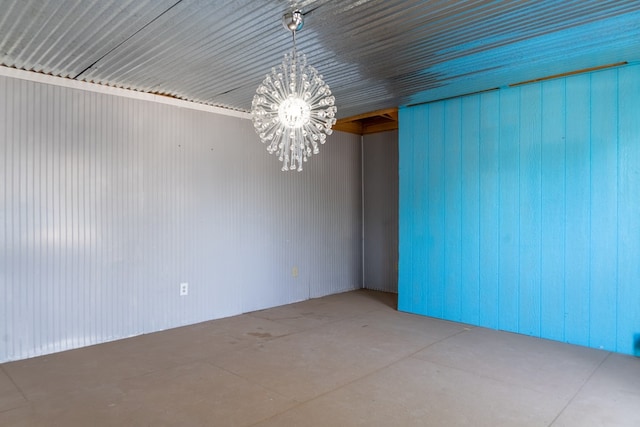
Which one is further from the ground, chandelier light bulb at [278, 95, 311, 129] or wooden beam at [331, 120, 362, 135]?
wooden beam at [331, 120, 362, 135]

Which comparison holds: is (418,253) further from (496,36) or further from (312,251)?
(496,36)

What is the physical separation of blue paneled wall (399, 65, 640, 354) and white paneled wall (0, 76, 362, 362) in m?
1.74

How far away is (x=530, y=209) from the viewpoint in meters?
4.02

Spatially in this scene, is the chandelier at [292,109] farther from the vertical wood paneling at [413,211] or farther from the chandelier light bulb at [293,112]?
the vertical wood paneling at [413,211]

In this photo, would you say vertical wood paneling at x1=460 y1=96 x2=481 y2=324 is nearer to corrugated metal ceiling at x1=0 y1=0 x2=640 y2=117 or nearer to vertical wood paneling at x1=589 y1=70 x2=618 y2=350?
corrugated metal ceiling at x1=0 y1=0 x2=640 y2=117

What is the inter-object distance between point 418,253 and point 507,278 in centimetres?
103

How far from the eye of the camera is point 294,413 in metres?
2.46

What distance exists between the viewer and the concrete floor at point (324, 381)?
243cm

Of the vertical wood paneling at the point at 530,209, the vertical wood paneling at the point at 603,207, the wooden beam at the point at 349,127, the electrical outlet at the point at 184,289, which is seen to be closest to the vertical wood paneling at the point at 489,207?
the vertical wood paneling at the point at 530,209

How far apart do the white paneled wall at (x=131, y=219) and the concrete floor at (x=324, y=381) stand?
0.35 metres

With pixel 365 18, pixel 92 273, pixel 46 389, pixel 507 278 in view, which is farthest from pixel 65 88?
pixel 507 278

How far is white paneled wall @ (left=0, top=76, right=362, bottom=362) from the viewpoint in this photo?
11.3 ft

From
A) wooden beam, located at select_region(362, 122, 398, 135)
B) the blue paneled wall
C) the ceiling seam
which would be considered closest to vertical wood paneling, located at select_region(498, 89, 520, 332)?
the blue paneled wall

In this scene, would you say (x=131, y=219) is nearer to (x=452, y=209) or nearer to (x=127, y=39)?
(x=127, y=39)
